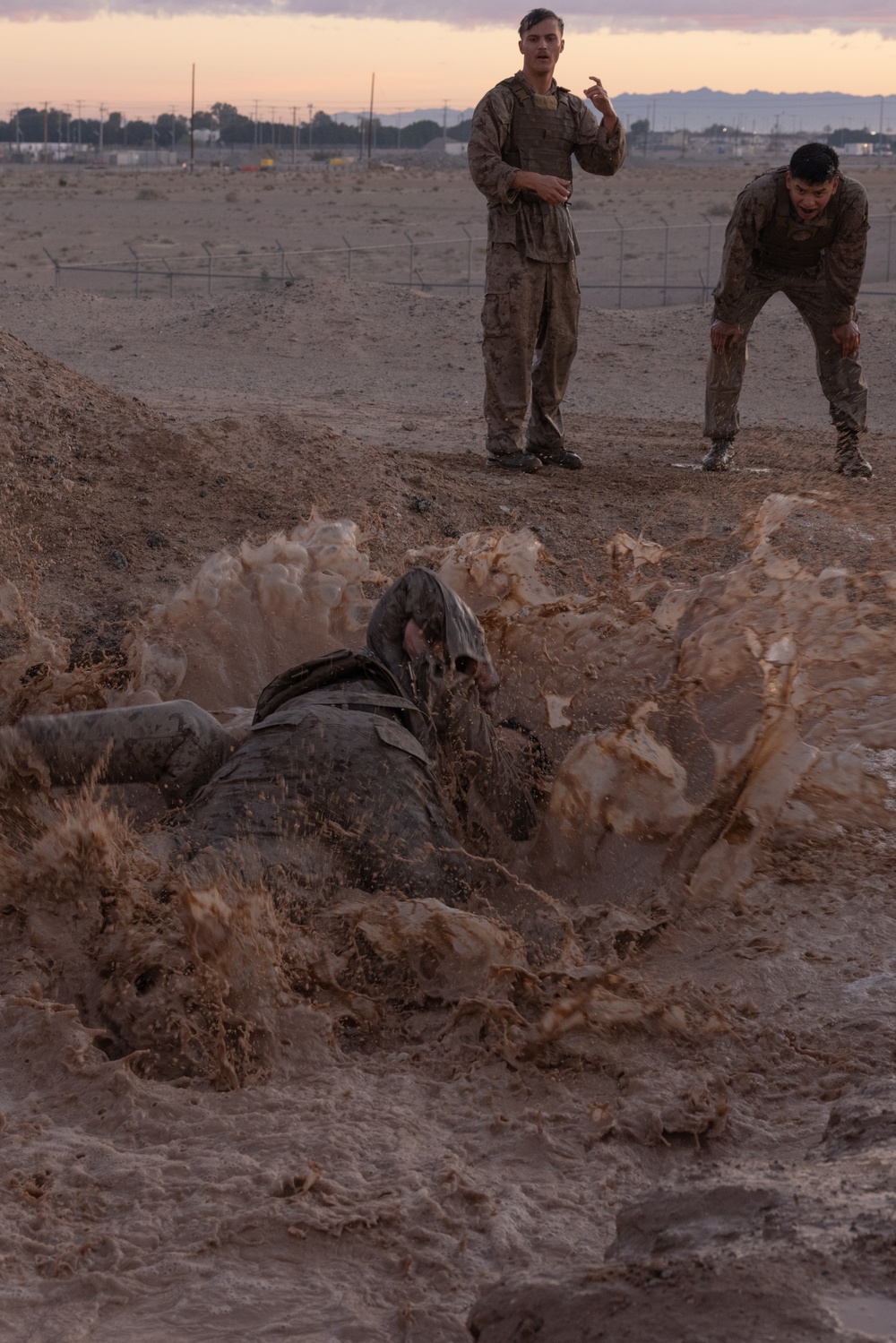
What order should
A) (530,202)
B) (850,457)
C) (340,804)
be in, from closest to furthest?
1. (340,804)
2. (530,202)
3. (850,457)

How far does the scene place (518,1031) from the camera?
302 cm

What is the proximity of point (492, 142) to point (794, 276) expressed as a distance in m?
2.00

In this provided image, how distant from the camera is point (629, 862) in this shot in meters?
3.95

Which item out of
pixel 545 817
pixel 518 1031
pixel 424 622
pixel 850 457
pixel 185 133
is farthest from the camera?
pixel 185 133

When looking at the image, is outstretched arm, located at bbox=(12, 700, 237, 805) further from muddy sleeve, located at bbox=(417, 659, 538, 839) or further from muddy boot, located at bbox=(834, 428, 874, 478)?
muddy boot, located at bbox=(834, 428, 874, 478)

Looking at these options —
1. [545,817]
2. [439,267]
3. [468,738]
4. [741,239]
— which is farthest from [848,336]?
[439,267]

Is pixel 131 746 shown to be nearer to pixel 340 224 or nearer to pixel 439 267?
pixel 439 267

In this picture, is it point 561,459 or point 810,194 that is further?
point 561,459

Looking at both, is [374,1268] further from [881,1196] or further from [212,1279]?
[881,1196]

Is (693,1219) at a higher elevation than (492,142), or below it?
below

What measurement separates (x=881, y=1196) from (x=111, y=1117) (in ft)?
4.91

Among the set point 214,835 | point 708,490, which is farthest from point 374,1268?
point 708,490

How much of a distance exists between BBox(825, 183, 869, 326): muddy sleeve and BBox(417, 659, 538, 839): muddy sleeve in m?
5.14

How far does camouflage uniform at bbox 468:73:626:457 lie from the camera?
7.65 meters
